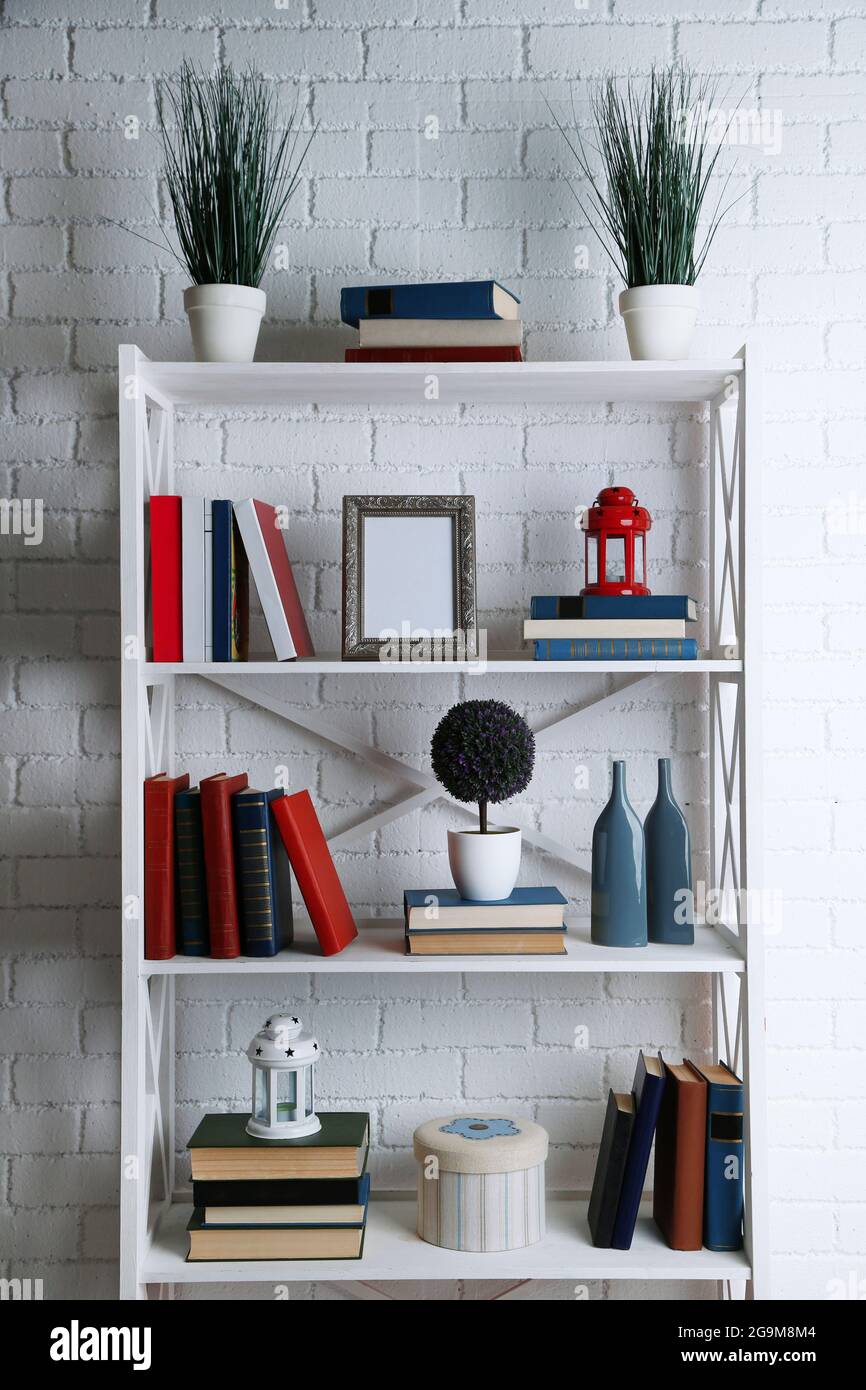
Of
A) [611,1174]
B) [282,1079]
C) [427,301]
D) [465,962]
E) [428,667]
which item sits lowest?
[611,1174]

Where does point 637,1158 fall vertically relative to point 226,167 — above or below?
below

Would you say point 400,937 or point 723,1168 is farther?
point 400,937

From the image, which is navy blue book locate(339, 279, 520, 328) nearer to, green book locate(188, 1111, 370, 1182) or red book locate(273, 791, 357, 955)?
red book locate(273, 791, 357, 955)

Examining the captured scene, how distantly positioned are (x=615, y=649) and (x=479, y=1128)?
2.26 ft

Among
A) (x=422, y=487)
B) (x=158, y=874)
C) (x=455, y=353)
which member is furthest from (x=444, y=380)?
(x=158, y=874)

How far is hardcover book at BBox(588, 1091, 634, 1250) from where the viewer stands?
1.64 m

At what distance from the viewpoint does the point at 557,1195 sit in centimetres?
183

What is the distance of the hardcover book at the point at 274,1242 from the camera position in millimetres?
1607

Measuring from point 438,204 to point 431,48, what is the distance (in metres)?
0.23

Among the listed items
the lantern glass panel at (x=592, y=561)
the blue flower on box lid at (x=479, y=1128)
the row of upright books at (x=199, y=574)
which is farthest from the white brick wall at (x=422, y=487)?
the row of upright books at (x=199, y=574)

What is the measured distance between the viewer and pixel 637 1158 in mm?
1627

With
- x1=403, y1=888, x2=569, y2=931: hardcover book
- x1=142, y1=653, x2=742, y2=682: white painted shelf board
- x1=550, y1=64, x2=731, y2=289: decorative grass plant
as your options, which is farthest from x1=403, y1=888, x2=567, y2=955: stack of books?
x1=550, y1=64, x2=731, y2=289: decorative grass plant

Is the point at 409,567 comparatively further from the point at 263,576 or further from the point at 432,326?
the point at 432,326
